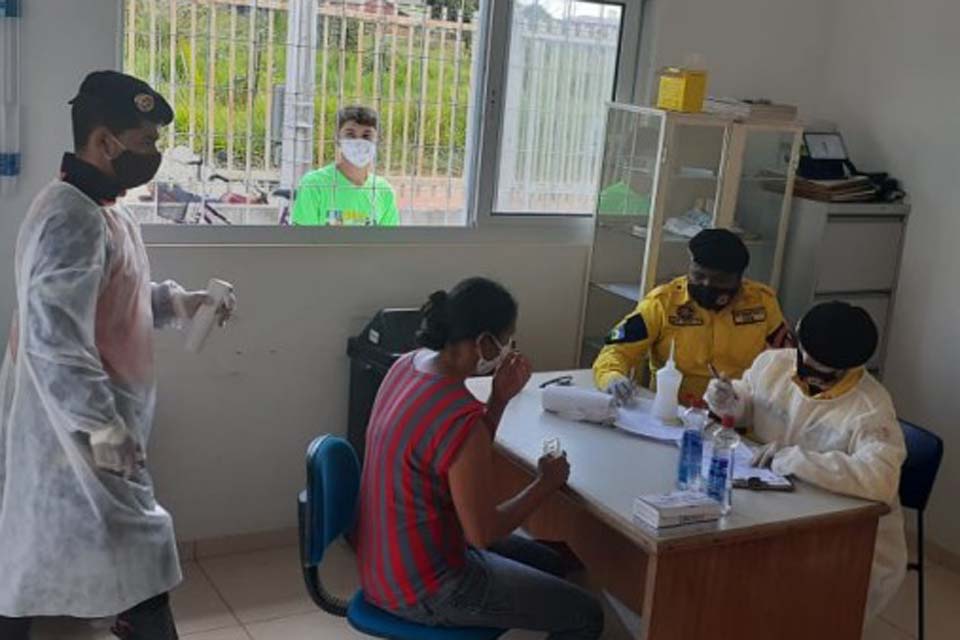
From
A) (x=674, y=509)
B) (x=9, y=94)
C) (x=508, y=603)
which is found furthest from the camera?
(x=9, y=94)

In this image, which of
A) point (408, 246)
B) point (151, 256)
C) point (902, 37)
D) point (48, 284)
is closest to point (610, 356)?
point (408, 246)

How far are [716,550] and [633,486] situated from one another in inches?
9.5

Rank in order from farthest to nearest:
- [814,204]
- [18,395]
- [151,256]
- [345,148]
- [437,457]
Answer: [814,204]
[345,148]
[151,256]
[18,395]
[437,457]

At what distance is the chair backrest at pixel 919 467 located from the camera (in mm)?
2900

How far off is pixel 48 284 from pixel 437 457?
878mm

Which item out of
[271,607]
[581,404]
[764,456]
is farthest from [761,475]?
[271,607]

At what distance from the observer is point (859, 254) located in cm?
410

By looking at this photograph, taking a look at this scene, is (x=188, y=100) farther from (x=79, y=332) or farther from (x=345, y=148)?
(x=79, y=332)

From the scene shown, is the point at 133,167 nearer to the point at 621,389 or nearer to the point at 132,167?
the point at 132,167

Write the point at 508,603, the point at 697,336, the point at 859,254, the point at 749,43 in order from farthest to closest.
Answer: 1. the point at 749,43
2. the point at 859,254
3. the point at 697,336
4. the point at 508,603

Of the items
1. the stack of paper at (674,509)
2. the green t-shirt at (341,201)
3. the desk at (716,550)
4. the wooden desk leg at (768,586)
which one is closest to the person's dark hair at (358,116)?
the green t-shirt at (341,201)

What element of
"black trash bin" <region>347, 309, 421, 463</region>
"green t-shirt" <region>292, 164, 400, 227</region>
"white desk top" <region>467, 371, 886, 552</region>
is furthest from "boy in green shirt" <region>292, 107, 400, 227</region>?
"white desk top" <region>467, 371, 886, 552</region>

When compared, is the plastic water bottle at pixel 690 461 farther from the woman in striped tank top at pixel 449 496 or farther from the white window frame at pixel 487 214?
the white window frame at pixel 487 214

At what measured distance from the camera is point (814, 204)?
4.03 m
